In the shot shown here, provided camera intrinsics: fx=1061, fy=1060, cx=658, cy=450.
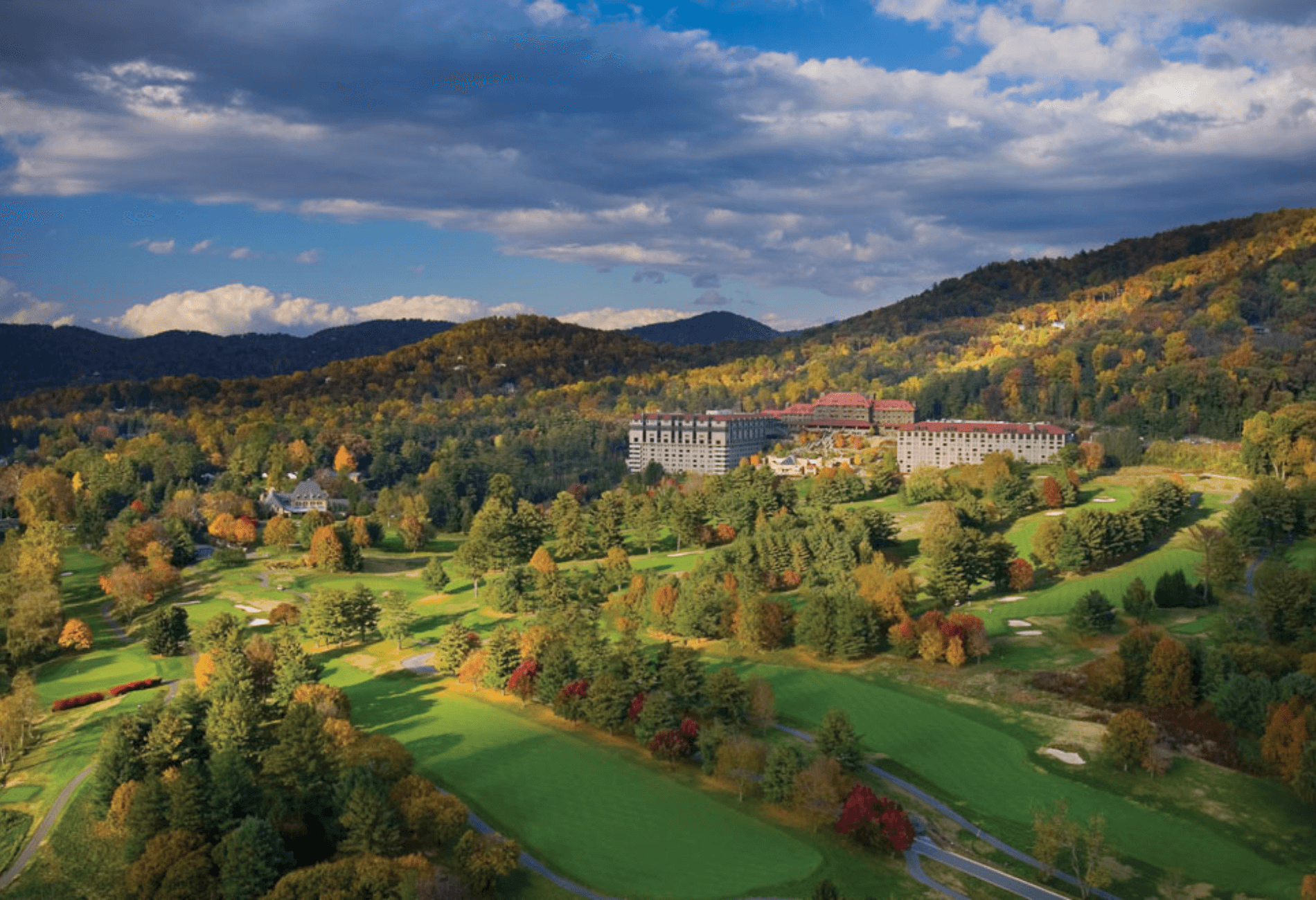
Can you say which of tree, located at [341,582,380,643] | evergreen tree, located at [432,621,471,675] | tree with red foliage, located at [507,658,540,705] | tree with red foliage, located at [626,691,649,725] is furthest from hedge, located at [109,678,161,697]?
tree with red foliage, located at [626,691,649,725]

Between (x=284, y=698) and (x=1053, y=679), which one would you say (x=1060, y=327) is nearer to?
(x=1053, y=679)

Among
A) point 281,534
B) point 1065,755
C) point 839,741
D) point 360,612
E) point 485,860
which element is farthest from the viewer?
point 281,534

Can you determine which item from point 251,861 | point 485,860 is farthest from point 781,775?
point 251,861

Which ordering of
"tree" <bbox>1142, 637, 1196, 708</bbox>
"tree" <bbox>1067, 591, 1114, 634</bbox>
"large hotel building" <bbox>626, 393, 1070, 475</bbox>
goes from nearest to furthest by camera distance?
"tree" <bbox>1142, 637, 1196, 708</bbox> < "tree" <bbox>1067, 591, 1114, 634</bbox> < "large hotel building" <bbox>626, 393, 1070, 475</bbox>

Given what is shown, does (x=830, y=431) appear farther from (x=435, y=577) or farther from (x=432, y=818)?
(x=432, y=818)

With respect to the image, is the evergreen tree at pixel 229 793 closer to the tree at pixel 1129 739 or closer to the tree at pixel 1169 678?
the tree at pixel 1129 739

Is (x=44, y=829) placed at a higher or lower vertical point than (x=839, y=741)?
lower

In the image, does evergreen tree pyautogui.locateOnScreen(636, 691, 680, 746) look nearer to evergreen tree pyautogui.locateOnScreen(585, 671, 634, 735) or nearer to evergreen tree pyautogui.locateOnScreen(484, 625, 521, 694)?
evergreen tree pyautogui.locateOnScreen(585, 671, 634, 735)
